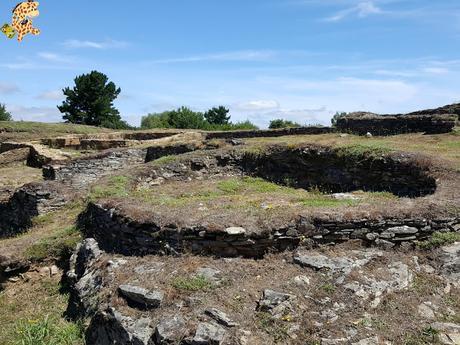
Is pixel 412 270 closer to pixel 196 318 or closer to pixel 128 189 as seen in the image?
pixel 196 318

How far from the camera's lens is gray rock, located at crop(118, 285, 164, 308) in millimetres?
6266

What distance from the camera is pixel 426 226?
7410mm

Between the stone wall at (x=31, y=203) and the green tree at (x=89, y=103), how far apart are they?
35.6 metres

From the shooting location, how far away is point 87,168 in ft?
50.2

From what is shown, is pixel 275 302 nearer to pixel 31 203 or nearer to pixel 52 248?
pixel 52 248

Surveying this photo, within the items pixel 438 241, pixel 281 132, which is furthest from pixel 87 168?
pixel 438 241

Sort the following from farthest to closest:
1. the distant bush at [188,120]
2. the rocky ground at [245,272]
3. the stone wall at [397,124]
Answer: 1. the distant bush at [188,120]
2. the stone wall at [397,124]
3. the rocky ground at [245,272]

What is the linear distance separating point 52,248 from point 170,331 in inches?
185

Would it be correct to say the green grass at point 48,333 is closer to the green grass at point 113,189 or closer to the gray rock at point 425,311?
the green grass at point 113,189

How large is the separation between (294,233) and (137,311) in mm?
2566

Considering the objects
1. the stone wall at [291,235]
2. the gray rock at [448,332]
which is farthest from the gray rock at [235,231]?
the gray rock at [448,332]

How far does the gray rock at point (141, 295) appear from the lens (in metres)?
6.27
